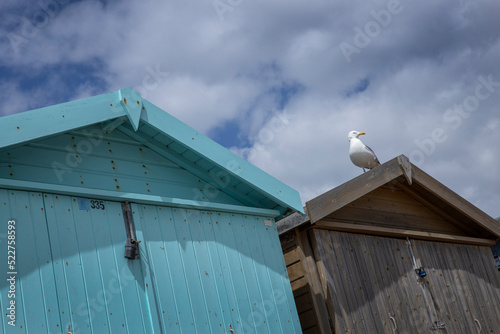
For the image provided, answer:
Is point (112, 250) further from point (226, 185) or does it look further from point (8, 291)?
point (226, 185)

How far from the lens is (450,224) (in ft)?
31.1

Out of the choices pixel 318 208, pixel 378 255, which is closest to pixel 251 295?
pixel 318 208

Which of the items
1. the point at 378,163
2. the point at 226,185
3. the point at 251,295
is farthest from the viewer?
the point at 378,163

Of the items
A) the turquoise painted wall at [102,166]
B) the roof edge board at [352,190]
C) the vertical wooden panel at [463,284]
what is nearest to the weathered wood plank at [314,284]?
the roof edge board at [352,190]

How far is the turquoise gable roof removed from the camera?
4.63 meters

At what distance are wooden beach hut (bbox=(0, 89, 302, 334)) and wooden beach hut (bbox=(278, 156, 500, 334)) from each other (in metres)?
0.87

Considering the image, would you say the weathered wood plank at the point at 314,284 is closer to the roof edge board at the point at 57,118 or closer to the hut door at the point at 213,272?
the hut door at the point at 213,272

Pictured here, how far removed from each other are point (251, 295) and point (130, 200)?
4.75 ft

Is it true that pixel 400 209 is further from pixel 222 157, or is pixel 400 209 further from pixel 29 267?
pixel 29 267

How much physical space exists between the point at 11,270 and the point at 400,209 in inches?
225

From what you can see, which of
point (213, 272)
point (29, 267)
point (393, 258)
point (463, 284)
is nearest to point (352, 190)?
point (393, 258)

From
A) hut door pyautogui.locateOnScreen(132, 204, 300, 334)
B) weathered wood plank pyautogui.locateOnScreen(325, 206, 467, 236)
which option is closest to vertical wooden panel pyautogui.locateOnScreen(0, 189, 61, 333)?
hut door pyautogui.locateOnScreen(132, 204, 300, 334)

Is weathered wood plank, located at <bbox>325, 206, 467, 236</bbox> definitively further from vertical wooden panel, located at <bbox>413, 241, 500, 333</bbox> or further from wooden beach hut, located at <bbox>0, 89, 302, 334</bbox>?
wooden beach hut, located at <bbox>0, 89, 302, 334</bbox>

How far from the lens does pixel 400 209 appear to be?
8586mm
